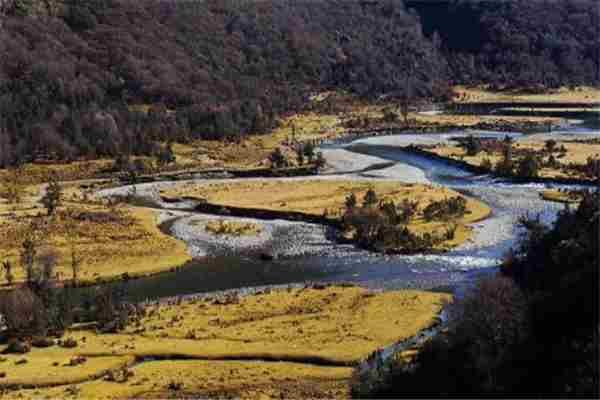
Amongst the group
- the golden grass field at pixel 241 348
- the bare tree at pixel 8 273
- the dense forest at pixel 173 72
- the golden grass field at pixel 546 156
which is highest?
the dense forest at pixel 173 72

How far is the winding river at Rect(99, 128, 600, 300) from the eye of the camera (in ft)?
182

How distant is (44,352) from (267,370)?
12092 millimetres

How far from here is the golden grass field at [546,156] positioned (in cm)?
9162

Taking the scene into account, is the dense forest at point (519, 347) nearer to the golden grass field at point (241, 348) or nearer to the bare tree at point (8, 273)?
the golden grass field at point (241, 348)

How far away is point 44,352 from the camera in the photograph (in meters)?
42.2

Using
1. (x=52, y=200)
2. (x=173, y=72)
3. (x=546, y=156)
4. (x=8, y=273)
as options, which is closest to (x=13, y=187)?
(x=52, y=200)

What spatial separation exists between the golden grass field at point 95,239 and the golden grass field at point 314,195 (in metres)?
9.37

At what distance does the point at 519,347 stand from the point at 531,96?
154 meters

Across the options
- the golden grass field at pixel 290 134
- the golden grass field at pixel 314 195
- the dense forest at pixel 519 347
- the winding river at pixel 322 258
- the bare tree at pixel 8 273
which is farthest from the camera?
the golden grass field at pixel 290 134

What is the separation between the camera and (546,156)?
102312 mm

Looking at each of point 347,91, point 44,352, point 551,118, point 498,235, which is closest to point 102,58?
point 347,91

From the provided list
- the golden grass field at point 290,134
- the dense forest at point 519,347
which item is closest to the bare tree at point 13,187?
the golden grass field at point 290,134

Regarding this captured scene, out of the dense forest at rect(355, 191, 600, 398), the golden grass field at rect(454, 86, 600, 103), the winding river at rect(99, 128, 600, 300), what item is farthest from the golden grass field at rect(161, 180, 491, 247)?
the golden grass field at rect(454, 86, 600, 103)

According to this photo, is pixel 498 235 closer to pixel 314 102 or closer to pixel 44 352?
pixel 44 352
